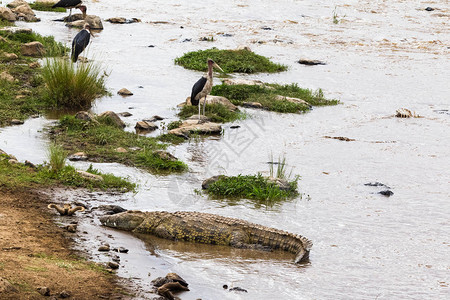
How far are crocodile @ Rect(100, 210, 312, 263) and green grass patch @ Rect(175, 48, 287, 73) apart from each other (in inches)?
479

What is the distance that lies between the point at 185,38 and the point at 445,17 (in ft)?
48.8

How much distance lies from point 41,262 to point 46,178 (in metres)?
3.29

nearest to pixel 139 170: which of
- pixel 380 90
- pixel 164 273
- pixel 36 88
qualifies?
pixel 164 273

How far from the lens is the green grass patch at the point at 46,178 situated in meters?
9.37

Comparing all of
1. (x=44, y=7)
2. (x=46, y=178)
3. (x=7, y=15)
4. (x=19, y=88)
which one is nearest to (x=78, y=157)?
(x=46, y=178)

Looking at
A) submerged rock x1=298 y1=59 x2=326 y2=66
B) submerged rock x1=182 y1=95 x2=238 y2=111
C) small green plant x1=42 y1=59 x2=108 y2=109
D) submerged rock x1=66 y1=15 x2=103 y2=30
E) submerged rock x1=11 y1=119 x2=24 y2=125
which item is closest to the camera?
submerged rock x1=11 y1=119 x2=24 y2=125

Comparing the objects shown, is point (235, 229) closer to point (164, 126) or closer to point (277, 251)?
point (277, 251)

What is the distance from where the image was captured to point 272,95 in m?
17.4

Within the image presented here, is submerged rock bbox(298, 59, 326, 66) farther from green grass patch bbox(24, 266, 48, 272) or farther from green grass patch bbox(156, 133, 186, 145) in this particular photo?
green grass patch bbox(24, 266, 48, 272)

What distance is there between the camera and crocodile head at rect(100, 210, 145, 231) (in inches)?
336

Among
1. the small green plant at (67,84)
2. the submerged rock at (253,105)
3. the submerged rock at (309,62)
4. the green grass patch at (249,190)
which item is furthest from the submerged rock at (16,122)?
the submerged rock at (309,62)

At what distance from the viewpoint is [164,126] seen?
14305 mm

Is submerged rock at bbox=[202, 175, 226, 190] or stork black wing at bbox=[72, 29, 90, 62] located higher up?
stork black wing at bbox=[72, 29, 90, 62]

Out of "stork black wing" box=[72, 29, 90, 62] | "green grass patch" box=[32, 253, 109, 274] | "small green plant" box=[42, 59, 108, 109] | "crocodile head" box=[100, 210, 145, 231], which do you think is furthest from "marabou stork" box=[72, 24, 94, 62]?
"green grass patch" box=[32, 253, 109, 274]
